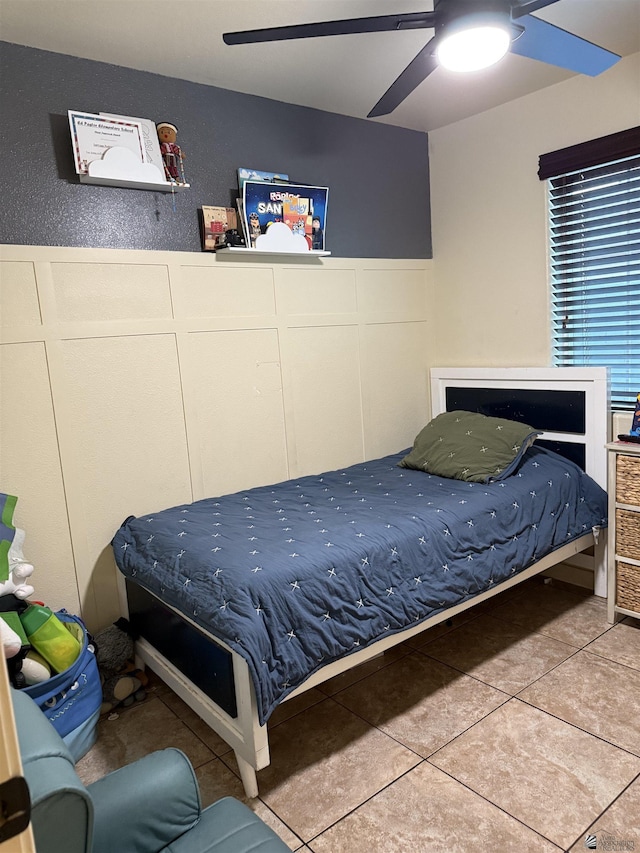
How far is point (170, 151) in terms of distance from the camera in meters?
2.60

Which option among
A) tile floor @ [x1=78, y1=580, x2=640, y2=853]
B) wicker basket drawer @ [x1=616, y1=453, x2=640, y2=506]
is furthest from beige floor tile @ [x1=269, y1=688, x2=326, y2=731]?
wicker basket drawer @ [x1=616, y1=453, x2=640, y2=506]

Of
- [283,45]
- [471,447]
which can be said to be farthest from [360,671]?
[283,45]

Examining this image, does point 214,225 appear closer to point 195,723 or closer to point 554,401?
point 554,401

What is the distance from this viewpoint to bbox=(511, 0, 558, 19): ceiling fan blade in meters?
1.62

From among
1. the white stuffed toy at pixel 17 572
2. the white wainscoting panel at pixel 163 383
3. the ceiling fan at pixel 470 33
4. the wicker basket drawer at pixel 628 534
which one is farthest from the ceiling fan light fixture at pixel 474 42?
the white stuffed toy at pixel 17 572

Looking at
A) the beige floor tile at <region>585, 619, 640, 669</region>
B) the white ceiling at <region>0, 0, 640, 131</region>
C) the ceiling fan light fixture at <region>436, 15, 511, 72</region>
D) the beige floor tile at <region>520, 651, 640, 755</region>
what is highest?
the white ceiling at <region>0, 0, 640, 131</region>

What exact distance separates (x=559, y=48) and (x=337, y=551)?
5.87 ft

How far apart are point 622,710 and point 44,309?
104 inches

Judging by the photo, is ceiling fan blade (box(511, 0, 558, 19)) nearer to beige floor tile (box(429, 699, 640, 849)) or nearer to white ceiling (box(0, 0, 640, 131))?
white ceiling (box(0, 0, 640, 131))

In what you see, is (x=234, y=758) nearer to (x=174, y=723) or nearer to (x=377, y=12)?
(x=174, y=723)

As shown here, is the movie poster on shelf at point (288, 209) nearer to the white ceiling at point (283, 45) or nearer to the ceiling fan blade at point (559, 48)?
the white ceiling at point (283, 45)

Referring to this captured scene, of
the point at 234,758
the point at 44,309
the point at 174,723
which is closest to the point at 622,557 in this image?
the point at 234,758

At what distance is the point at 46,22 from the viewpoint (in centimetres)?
212

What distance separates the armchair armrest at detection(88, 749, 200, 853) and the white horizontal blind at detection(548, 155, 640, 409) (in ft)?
8.59
